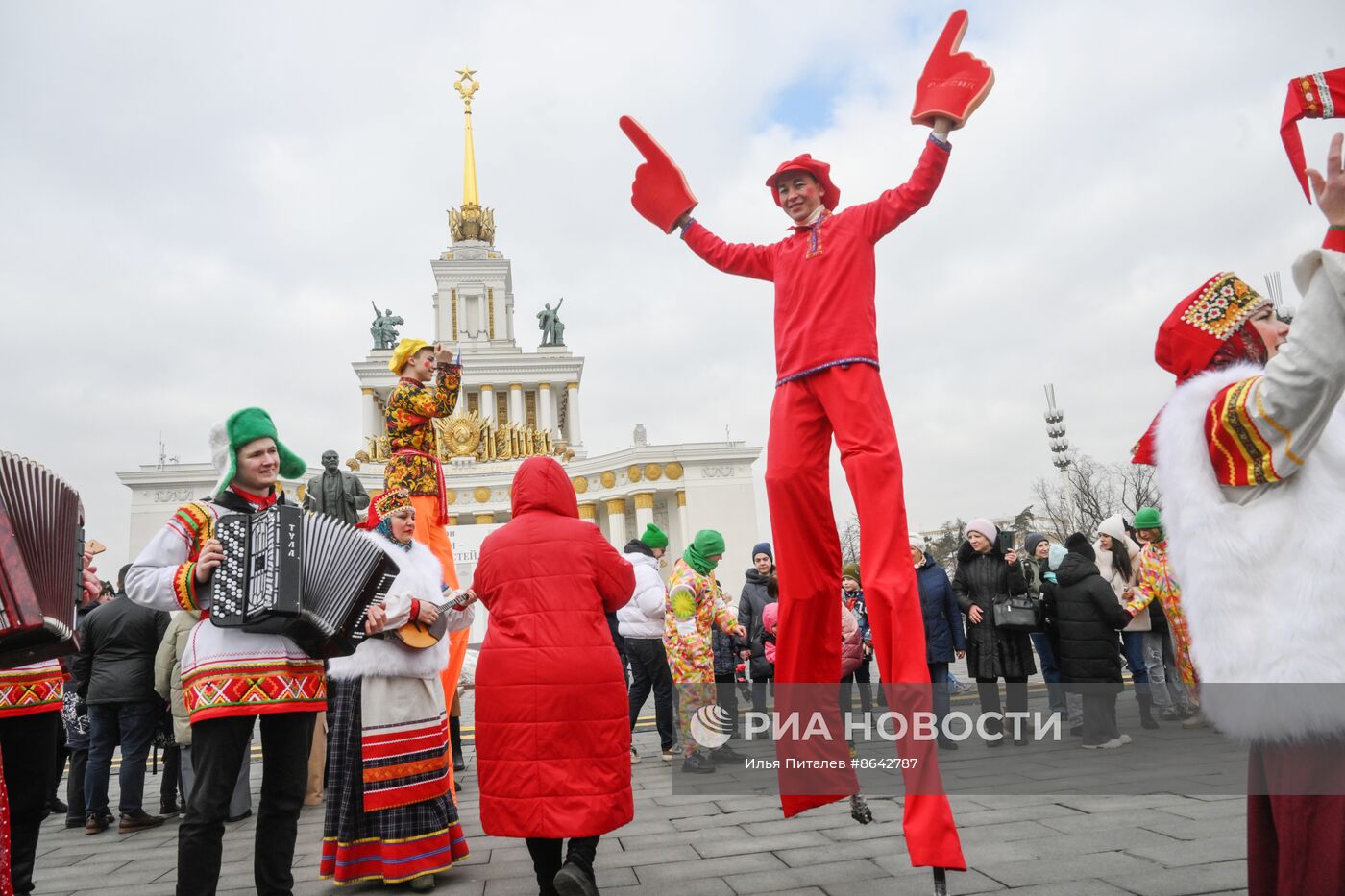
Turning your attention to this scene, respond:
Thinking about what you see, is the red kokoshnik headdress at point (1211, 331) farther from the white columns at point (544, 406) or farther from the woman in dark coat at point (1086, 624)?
the white columns at point (544, 406)

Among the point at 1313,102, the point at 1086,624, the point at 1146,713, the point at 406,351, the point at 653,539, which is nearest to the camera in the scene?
the point at 1313,102

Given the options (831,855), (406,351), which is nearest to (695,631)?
(406,351)

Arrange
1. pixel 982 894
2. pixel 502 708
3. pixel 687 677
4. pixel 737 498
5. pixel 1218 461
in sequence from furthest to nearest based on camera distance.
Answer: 1. pixel 737 498
2. pixel 687 677
3. pixel 502 708
4. pixel 982 894
5. pixel 1218 461

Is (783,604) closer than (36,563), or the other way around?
(36,563)

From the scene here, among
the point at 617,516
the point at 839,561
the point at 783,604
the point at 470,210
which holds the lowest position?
the point at 783,604

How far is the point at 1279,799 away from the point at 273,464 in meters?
3.28

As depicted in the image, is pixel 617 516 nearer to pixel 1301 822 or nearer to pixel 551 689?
pixel 551 689

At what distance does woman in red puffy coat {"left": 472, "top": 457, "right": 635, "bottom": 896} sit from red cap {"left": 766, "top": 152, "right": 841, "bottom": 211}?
148 centimetres

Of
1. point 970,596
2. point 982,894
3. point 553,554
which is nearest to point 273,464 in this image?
point 553,554

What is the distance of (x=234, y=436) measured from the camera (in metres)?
3.21

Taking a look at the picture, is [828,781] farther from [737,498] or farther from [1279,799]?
[737,498]

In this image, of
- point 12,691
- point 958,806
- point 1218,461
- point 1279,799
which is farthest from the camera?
point 958,806

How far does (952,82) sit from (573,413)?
4788cm

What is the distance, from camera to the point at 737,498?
119 ft
